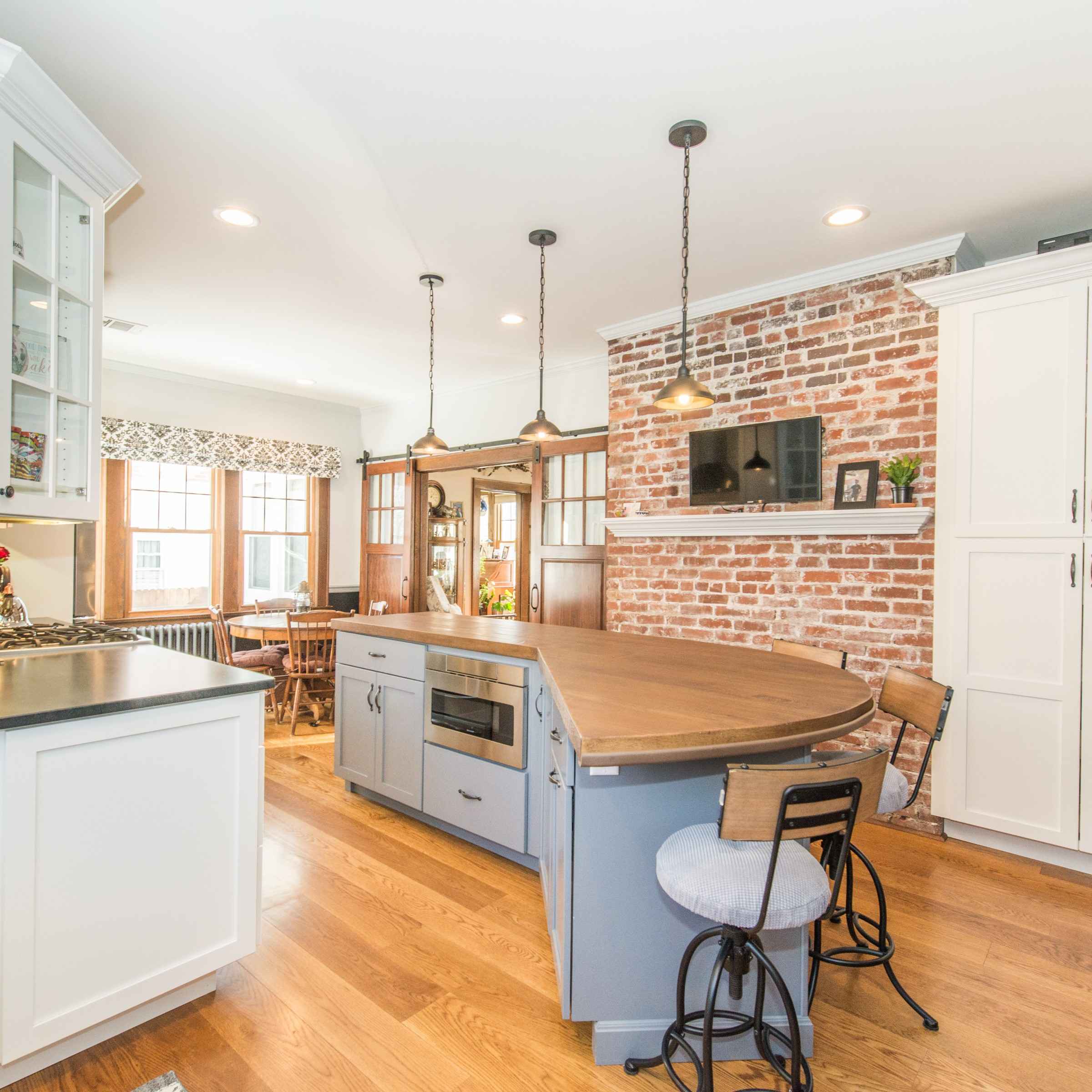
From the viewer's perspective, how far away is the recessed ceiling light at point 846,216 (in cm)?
282

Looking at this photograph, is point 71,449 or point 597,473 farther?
point 597,473

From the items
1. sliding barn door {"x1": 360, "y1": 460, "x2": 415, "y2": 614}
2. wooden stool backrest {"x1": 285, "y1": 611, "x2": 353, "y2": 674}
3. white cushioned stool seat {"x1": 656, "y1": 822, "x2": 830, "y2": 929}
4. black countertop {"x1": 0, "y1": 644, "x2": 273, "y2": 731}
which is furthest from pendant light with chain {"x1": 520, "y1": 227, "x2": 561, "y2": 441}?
sliding barn door {"x1": 360, "y1": 460, "x2": 415, "y2": 614}

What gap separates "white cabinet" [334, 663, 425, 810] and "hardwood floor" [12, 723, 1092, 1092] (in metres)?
0.37

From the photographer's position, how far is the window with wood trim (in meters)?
5.39

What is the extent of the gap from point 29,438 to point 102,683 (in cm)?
80

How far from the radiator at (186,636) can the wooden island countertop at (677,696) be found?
3.69 m

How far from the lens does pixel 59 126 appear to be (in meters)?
1.92

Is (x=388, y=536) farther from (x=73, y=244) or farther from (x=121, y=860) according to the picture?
(x=121, y=860)

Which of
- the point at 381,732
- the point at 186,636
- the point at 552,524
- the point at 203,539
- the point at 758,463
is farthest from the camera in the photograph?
the point at 203,539

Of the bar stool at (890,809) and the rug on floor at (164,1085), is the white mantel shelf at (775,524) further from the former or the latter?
the rug on floor at (164,1085)

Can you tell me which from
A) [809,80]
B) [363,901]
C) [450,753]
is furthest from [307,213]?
[363,901]

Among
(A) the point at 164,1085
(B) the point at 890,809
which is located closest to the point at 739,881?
(B) the point at 890,809

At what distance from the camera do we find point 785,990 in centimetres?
137

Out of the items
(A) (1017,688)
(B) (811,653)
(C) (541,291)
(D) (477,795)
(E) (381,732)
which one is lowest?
Result: (D) (477,795)
